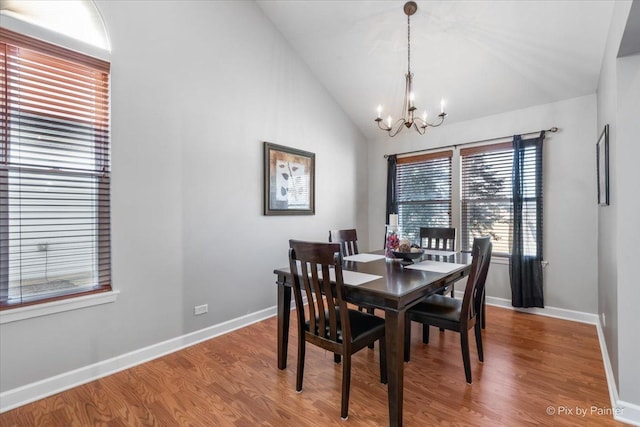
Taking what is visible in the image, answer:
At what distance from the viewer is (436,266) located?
2.44m

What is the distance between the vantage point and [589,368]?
234 centimetres

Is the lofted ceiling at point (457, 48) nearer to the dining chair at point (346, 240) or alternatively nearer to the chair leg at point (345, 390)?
the dining chair at point (346, 240)

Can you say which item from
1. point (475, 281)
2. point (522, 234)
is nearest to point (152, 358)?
point (475, 281)

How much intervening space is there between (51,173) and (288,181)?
2.19 m

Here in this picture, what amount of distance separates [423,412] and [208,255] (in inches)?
86.5

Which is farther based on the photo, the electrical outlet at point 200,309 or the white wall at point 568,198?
the white wall at point 568,198

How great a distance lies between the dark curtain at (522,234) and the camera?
349 cm

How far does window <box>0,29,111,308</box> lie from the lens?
1925 mm

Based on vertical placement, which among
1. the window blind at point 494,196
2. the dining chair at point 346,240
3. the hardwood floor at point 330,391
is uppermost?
the window blind at point 494,196

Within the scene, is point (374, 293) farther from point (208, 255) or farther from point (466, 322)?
point (208, 255)

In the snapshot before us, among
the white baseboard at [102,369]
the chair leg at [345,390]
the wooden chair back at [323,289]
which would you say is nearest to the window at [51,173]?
the white baseboard at [102,369]

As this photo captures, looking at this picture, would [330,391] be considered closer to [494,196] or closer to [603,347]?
[603,347]

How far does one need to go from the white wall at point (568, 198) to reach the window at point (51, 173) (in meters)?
4.22

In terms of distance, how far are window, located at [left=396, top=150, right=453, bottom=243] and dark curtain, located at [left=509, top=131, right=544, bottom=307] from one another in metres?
0.82
